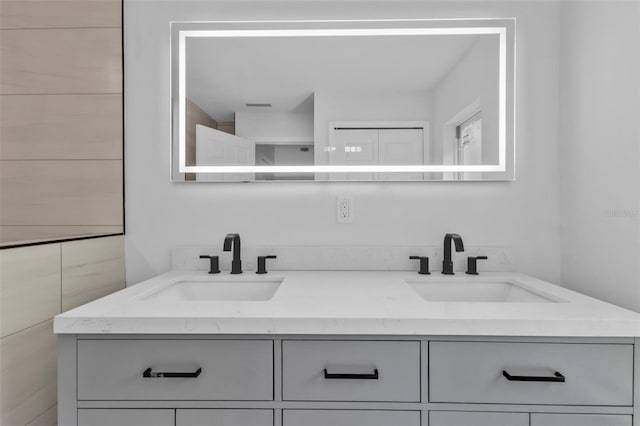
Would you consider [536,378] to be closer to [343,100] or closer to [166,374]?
[166,374]

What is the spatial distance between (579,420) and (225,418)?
848 millimetres

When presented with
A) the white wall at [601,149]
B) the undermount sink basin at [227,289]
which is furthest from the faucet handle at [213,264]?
the white wall at [601,149]

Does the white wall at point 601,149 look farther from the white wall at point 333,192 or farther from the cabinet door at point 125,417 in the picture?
the cabinet door at point 125,417

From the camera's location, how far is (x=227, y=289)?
1.36 metres

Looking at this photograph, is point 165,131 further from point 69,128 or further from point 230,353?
point 230,353

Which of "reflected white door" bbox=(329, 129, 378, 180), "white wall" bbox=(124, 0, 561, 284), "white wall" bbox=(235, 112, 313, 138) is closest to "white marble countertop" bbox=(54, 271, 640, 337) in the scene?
"white wall" bbox=(124, 0, 561, 284)

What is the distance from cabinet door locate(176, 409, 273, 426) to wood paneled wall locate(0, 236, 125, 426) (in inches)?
20.8

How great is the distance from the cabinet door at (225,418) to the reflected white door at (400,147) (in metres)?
0.97

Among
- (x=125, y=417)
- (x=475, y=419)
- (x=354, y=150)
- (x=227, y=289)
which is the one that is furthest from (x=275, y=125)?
(x=475, y=419)

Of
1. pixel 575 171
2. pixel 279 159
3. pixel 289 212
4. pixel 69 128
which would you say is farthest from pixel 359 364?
pixel 69 128

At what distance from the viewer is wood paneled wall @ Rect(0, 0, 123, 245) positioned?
1.46 meters

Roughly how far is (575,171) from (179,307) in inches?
57.7

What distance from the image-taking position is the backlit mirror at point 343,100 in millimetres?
1448

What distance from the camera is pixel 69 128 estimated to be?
147cm
